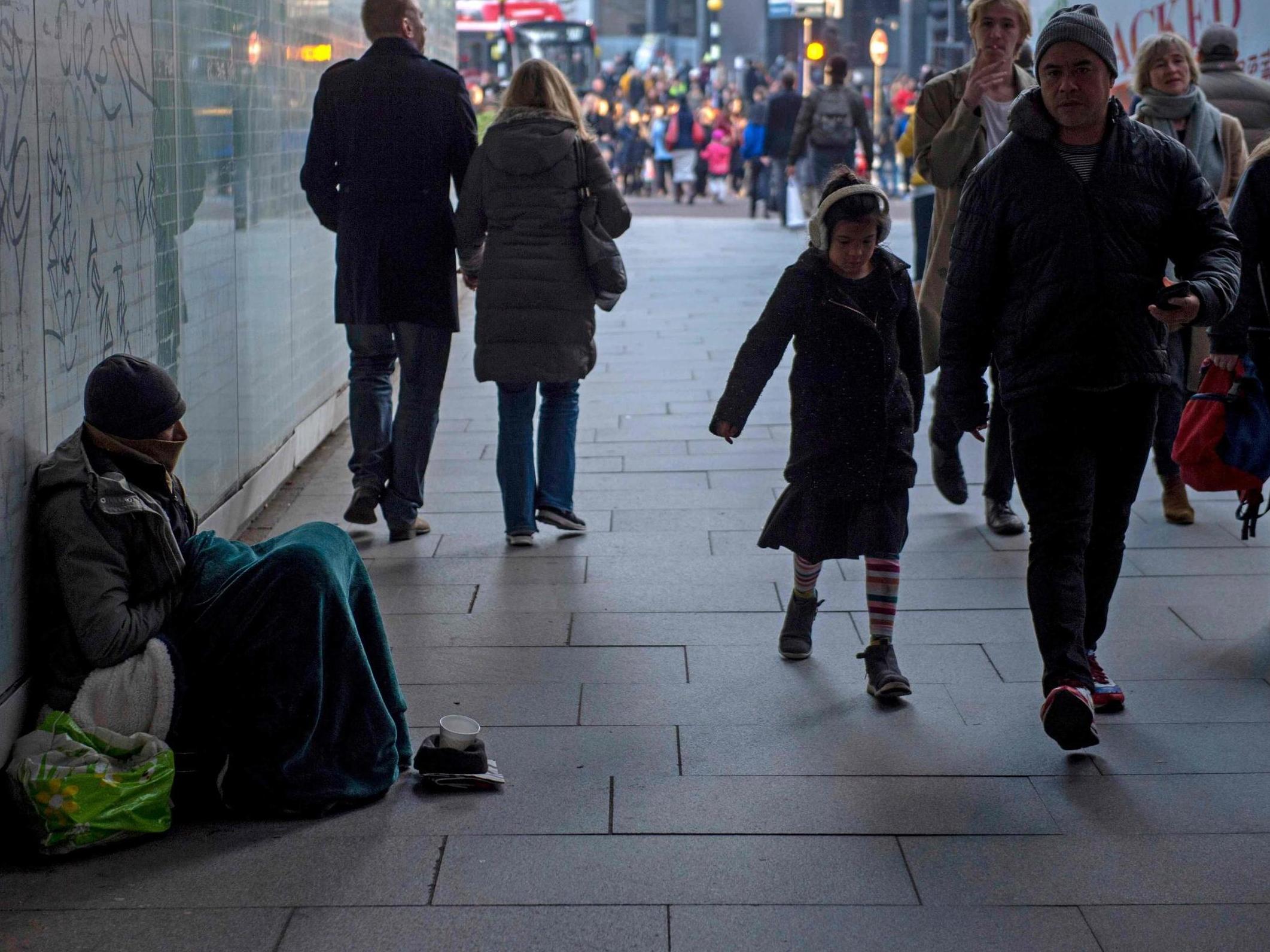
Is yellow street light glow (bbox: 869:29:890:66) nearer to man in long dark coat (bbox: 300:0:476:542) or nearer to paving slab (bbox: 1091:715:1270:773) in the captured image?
man in long dark coat (bbox: 300:0:476:542)

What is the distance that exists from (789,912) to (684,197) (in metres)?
26.7

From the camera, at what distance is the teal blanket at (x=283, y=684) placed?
12.7 ft

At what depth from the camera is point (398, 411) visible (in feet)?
21.8

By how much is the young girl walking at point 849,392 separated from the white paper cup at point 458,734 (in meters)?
1.17

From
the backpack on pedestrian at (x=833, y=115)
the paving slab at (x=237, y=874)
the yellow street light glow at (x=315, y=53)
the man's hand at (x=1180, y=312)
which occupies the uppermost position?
the backpack on pedestrian at (x=833, y=115)

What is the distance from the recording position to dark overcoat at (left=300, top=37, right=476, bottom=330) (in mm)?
6395

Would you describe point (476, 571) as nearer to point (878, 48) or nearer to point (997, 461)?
point (997, 461)

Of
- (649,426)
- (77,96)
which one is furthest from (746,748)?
(649,426)

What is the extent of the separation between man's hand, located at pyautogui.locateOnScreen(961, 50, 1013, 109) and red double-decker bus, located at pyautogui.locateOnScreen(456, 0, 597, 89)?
33.5 m

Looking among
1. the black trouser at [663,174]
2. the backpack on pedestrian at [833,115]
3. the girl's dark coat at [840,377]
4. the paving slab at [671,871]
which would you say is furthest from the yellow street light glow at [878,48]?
the paving slab at [671,871]

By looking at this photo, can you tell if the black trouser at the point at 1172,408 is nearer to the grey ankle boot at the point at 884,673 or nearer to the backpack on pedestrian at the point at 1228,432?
the backpack on pedestrian at the point at 1228,432

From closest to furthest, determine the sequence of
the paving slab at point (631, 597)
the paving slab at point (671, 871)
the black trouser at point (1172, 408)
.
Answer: the paving slab at point (671, 871), the paving slab at point (631, 597), the black trouser at point (1172, 408)

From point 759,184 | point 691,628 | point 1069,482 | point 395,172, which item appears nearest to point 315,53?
point 395,172

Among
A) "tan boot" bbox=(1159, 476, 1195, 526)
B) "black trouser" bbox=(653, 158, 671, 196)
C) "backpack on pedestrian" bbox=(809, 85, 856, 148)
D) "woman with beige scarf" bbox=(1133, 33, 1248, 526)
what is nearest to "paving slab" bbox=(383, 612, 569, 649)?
"woman with beige scarf" bbox=(1133, 33, 1248, 526)
